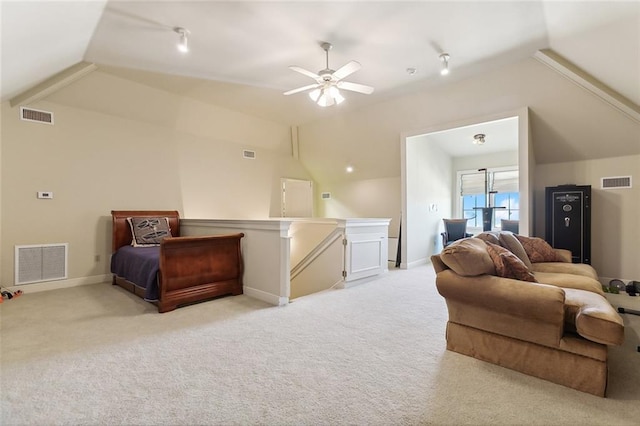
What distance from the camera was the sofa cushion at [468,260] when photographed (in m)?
2.24

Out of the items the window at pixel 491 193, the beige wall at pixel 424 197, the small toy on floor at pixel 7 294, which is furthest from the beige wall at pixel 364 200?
the small toy on floor at pixel 7 294

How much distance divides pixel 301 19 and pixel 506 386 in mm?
3630

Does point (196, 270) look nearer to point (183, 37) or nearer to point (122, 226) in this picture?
point (122, 226)

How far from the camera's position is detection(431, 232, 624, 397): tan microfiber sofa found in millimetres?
1831

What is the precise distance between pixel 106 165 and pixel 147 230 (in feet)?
4.17

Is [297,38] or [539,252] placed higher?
[297,38]

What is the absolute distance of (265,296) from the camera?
3744 mm

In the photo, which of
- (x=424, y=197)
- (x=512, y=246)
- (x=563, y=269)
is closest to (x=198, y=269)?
(x=512, y=246)

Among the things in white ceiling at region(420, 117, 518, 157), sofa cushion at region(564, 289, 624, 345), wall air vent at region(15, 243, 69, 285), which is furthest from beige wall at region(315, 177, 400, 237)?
wall air vent at region(15, 243, 69, 285)

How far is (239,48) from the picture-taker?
365 centimetres

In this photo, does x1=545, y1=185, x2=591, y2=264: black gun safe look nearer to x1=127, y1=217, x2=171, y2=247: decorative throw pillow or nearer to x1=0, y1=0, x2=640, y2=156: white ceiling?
x1=0, y1=0, x2=640, y2=156: white ceiling

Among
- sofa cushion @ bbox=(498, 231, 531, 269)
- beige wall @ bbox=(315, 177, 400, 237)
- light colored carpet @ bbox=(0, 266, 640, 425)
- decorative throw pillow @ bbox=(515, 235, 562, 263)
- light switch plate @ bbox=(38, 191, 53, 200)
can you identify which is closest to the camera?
light colored carpet @ bbox=(0, 266, 640, 425)

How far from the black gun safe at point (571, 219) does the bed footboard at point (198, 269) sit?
495cm

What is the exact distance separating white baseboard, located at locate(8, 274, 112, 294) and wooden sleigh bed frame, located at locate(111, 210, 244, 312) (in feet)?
Result: 2.29
